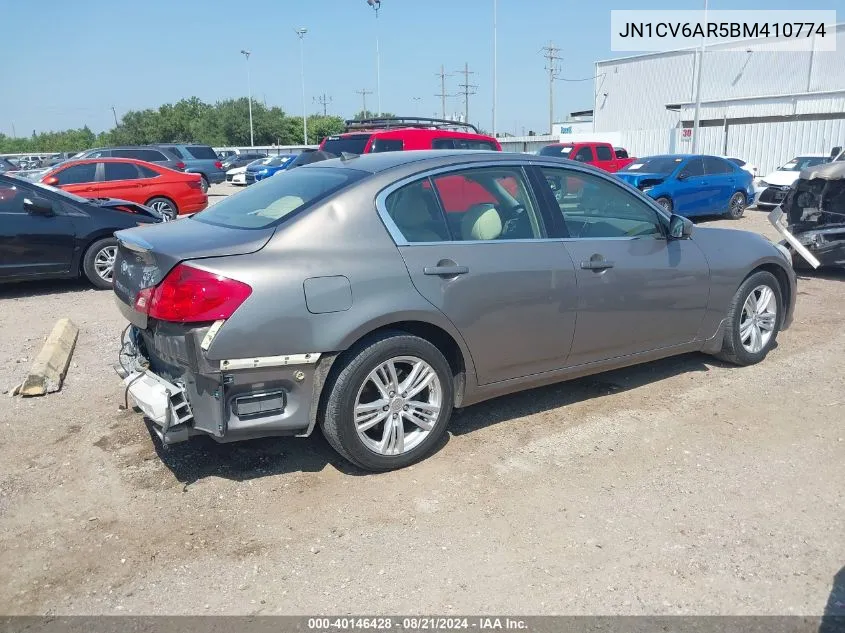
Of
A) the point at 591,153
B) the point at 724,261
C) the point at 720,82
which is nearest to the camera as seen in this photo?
the point at 724,261

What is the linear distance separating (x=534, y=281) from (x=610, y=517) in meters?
1.39

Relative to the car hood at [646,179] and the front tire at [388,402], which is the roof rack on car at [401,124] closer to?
the car hood at [646,179]

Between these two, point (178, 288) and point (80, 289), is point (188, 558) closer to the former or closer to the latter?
point (178, 288)

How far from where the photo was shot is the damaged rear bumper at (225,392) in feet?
10.8

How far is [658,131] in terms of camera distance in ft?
125

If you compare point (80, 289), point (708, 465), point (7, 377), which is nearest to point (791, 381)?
point (708, 465)

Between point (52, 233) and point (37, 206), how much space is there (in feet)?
1.11

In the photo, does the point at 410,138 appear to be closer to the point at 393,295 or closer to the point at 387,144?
the point at 387,144

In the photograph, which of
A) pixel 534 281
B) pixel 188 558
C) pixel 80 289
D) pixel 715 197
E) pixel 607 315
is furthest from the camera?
pixel 715 197

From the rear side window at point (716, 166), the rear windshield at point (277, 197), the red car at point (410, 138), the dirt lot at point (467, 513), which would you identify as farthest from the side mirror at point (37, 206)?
the rear side window at point (716, 166)

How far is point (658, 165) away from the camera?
1586 cm

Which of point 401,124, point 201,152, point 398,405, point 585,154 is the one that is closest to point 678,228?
point 398,405

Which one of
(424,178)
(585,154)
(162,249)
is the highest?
(585,154)

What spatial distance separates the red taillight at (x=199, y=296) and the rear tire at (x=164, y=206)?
11687 mm
